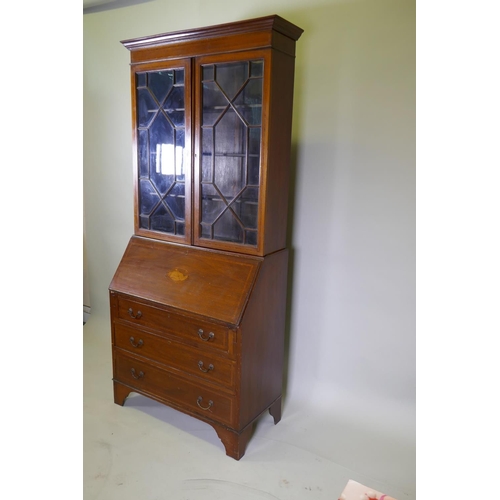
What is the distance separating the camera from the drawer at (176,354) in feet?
6.53

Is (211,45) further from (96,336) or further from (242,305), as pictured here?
(96,336)

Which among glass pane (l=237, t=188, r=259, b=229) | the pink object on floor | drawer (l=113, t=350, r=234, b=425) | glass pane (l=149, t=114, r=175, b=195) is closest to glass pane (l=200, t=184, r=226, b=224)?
glass pane (l=237, t=188, r=259, b=229)

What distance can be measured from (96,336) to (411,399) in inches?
87.3

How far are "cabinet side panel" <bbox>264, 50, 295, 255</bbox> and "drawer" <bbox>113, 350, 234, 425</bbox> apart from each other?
2.42 ft

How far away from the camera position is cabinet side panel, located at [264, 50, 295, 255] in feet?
6.20

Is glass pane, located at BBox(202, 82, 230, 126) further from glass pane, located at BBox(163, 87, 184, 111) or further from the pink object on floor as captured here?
the pink object on floor

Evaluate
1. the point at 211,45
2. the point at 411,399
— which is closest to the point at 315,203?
the point at 211,45

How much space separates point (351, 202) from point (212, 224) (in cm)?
72

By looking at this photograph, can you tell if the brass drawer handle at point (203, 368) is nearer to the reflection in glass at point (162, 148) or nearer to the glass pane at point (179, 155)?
the reflection in glass at point (162, 148)

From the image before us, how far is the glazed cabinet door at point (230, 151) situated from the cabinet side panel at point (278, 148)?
0.13 ft

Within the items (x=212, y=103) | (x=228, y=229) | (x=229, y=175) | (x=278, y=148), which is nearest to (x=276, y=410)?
(x=228, y=229)

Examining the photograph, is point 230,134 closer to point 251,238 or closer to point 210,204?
point 210,204

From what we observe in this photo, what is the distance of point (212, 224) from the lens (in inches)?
83.6
